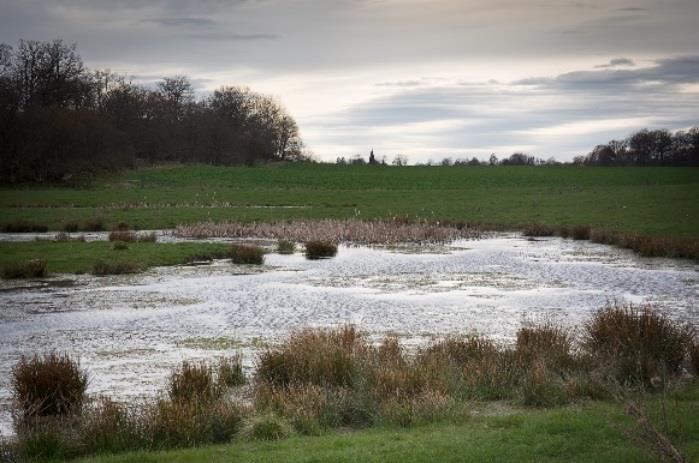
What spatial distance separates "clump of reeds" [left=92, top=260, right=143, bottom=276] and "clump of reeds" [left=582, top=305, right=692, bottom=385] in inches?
767

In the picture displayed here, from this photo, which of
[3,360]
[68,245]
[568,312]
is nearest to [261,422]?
[3,360]

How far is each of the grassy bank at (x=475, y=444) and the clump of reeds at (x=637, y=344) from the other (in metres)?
2.58

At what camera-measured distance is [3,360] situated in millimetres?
15773

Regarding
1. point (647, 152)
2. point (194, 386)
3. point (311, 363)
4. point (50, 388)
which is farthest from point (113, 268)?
point (647, 152)

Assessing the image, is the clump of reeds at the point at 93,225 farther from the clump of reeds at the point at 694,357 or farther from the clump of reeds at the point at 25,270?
the clump of reeds at the point at 694,357

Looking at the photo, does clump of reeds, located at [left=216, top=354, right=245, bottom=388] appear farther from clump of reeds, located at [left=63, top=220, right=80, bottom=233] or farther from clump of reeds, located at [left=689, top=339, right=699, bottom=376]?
clump of reeds, located at [left=63, top=220, right=80, bottom=233]

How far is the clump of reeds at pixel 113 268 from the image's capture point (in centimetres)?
2916

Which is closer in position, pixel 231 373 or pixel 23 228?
pixel 231 373

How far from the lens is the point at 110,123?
302ft

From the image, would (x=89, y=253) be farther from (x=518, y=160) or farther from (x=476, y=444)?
(x=518, y=160)

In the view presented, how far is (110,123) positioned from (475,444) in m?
89.3

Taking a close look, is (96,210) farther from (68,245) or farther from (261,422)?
(261,422)

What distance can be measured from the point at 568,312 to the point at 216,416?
12.7 meters

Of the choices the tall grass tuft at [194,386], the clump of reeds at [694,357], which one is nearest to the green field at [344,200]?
the clump of reeds at [694,357]
